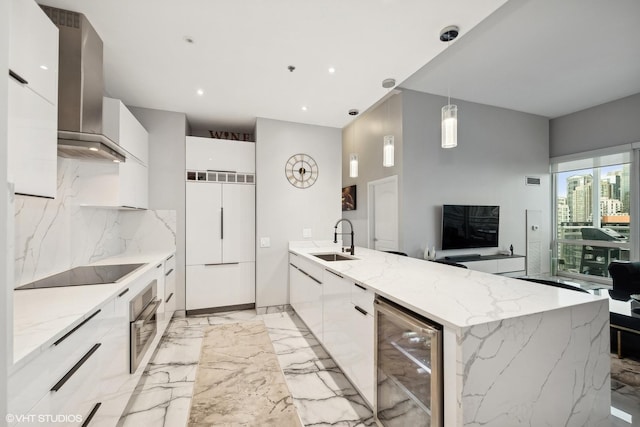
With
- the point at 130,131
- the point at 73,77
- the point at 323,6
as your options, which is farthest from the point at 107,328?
the point at 323,6

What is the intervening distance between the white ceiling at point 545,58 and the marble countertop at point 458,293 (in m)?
2.61

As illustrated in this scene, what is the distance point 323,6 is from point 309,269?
2203 millimetres

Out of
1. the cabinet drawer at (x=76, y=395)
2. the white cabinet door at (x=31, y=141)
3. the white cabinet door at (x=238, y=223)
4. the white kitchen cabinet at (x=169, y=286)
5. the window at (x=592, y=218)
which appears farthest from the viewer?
the window at (x=592, y=218)

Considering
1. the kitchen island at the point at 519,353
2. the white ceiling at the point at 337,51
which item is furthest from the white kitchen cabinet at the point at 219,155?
the kitchen island at the point at 519,353

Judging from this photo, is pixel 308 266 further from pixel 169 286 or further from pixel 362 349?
pixel 169 286

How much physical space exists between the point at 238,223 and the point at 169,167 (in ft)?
3.59

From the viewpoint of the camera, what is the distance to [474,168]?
4.84 metres

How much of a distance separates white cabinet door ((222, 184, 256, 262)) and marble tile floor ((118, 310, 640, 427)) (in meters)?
1.05

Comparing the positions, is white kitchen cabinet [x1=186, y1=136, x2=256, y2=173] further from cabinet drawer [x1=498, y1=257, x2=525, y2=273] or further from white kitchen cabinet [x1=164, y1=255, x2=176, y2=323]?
cabinet drawer [x1=498, y1=257, x2=525, y2=273]

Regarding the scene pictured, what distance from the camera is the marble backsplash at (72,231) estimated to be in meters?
1.82

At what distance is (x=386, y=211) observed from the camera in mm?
4758

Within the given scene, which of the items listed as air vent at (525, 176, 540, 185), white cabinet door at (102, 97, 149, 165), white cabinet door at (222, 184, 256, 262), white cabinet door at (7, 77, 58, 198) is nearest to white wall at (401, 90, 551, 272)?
air vent at (525, 176, 540, 185)

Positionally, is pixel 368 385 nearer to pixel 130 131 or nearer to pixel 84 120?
pixel 84 120

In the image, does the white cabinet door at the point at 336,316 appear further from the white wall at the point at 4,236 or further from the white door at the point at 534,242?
the white door at the point at 534,242
